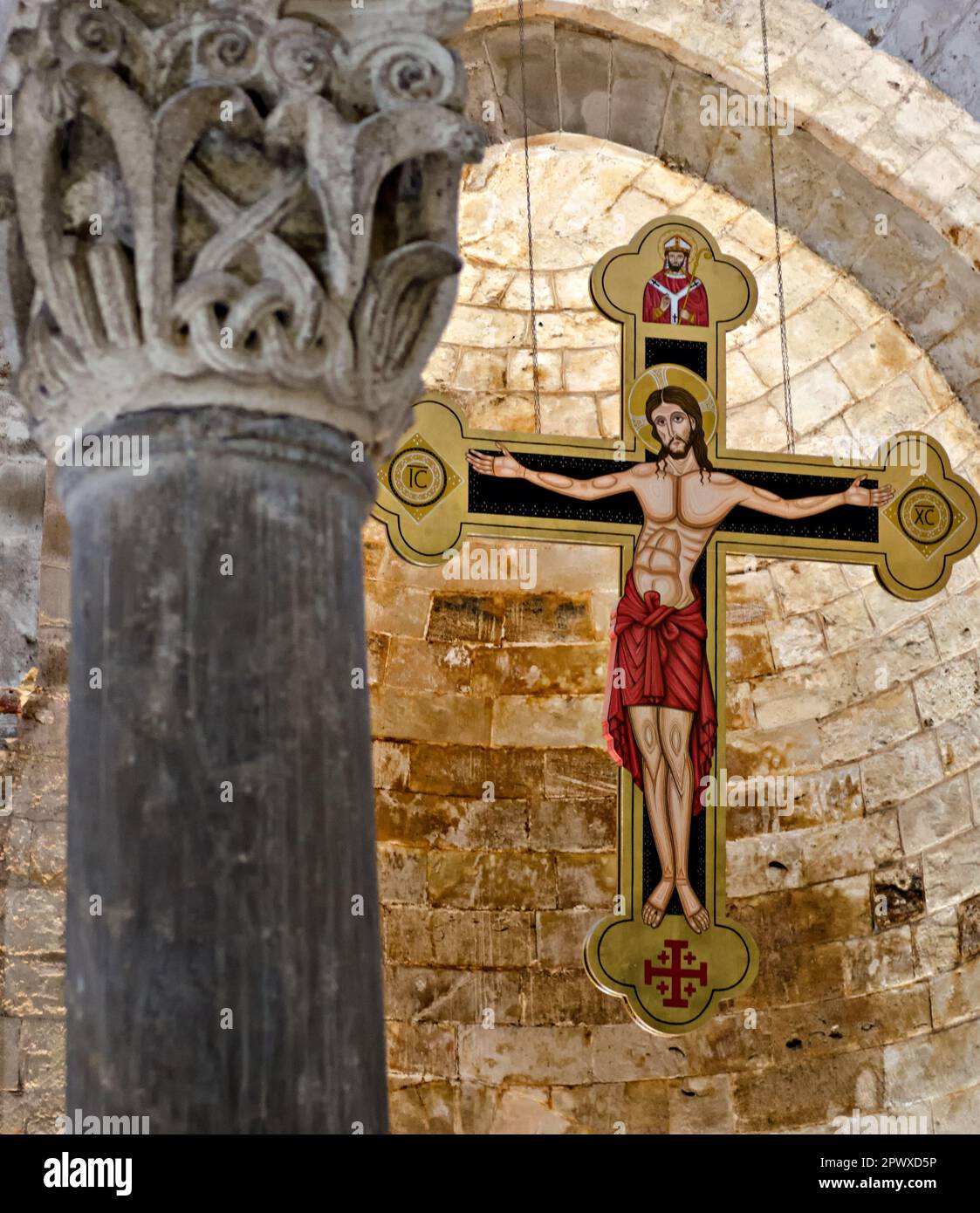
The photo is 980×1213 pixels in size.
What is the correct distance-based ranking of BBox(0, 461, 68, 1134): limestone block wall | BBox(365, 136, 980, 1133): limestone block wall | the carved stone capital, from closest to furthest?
1. the carved stone capital
2. BBox(0, 461, 68, 1134): limestone block wall
3. BBox(365, 136, 980, 1133): limestone block wall

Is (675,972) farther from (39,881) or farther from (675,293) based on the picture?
(675,293)

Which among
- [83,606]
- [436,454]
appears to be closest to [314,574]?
[83,606]

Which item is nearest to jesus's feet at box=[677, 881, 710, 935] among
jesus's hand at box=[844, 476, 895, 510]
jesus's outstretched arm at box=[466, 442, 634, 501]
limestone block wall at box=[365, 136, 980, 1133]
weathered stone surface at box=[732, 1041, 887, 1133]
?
limestone block wall at box=[365, 136, 980, 1133]

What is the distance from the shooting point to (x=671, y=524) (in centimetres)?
577

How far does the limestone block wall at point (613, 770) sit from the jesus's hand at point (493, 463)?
90cm

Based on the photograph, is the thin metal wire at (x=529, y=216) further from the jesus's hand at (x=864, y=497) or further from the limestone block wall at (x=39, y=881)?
the limestone block wall at (x=39, y=881)

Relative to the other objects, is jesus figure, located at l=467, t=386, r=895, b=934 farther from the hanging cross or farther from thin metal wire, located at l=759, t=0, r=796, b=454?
thin metal wire, located at l=759, t=0, r=796, b=454

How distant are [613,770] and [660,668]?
2.49 ft

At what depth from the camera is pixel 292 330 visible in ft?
9.91

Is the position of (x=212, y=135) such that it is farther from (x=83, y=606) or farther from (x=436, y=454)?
(x=436, y=454)

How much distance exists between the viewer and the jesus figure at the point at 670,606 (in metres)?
5.68

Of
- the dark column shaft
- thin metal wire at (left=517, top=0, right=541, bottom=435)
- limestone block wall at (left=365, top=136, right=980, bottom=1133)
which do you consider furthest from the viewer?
limestone block wall at (left=365, top=136, right=980, bottom=1133)

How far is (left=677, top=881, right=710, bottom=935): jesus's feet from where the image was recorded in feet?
18.2

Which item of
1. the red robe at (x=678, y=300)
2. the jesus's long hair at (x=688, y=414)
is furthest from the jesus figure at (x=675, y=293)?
the jesus's long hair at (x=688, y=414)
